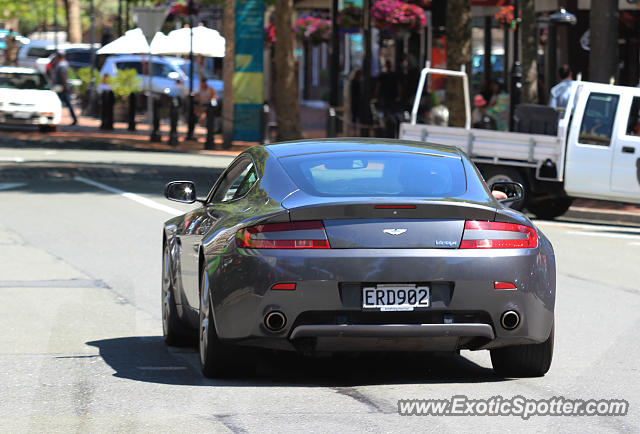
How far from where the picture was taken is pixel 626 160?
1902 cm

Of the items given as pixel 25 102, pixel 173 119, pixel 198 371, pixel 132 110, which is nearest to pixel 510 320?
pixel 198 371

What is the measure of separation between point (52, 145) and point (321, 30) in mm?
13259

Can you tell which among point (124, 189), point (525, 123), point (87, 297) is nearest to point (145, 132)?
point (124, 189)

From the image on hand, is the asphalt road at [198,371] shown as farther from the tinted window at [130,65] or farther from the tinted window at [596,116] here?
the tinted window at [130,65]

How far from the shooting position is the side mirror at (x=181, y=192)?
898 cm

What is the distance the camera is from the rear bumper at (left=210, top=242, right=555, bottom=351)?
7.11m

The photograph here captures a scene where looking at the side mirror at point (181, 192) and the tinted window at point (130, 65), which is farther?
the tinted window at point (130, 65)

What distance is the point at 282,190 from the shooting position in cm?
755

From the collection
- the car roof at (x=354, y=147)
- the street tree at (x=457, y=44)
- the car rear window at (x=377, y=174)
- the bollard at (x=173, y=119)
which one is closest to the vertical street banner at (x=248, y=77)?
the bollard at (x=173, y=119)

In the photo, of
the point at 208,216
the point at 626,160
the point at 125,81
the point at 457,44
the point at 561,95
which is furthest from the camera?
the point at 125,81

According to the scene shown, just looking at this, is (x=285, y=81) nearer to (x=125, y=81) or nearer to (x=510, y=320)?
(x=125, y=81)

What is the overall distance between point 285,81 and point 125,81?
8372mm

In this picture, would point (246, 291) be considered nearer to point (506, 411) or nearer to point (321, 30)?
point (506, 411)

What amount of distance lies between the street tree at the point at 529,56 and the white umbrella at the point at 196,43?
12047mm
